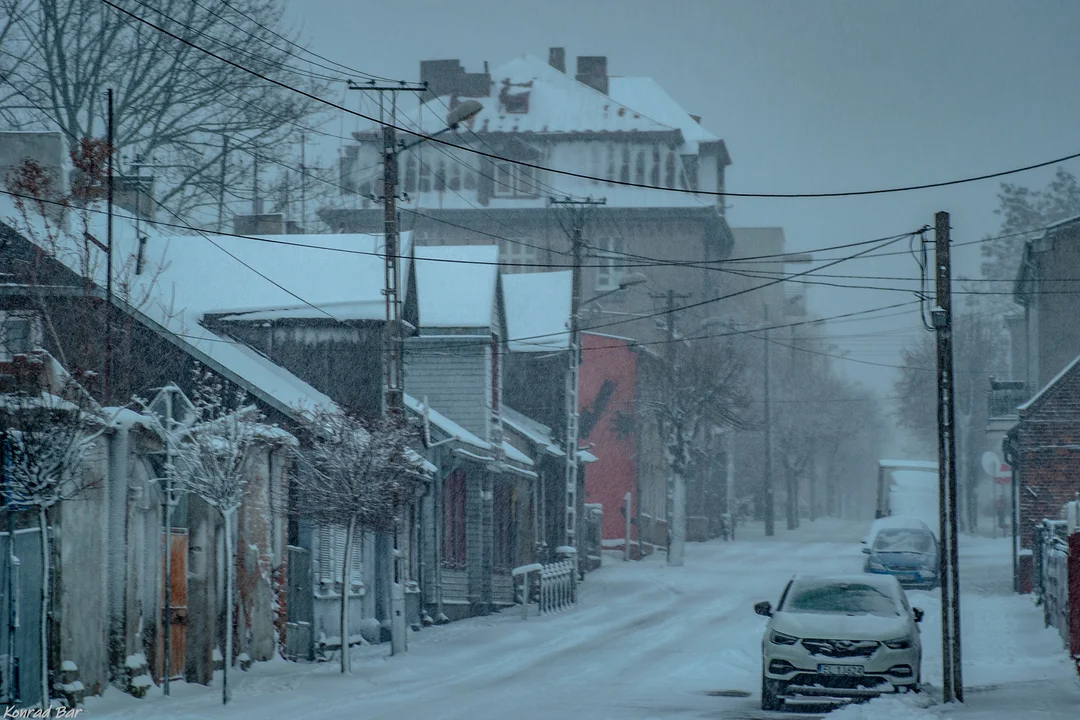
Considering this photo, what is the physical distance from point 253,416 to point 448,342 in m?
16.6

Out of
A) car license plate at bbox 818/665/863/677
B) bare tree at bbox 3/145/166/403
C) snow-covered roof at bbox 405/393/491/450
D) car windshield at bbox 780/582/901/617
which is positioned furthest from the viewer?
snow-covered roof at bbox 405/393/491/450

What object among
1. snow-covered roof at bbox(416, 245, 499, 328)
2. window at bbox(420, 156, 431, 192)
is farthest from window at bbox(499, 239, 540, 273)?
snow-covered roof at bbox(416, 245, 499, 328)

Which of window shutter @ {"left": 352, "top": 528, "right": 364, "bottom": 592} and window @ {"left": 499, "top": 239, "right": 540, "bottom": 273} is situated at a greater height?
window @ {"left": 499, "top": 239, "right": 540, "bottom": 273}

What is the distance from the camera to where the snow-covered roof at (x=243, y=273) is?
27.0 metres

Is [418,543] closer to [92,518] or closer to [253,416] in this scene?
[253,416]

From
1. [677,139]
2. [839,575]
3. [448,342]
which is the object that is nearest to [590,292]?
[677,139]

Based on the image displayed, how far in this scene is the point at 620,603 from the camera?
113 ft

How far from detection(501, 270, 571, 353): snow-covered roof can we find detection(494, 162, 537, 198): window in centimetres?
2890

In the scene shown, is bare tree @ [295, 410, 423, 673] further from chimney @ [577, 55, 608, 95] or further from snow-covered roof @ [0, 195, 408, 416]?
chimney @ [577, 55, 608, 95]

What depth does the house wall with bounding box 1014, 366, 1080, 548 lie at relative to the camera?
110 feet

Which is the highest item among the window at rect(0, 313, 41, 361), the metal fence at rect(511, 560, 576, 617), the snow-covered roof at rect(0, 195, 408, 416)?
the snow-covered roof at rect(0, 195, 408, 416)

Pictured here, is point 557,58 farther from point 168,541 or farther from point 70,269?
point 168,541

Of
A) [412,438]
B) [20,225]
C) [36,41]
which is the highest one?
[36,41]

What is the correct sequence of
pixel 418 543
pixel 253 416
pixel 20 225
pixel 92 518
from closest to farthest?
pixel 92 518
pixel 253 416
pixel 20 225
pixel 418 543
